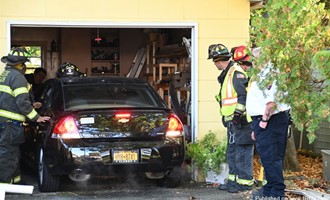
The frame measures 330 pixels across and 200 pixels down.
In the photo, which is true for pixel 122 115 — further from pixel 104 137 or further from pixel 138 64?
pixel 138 64

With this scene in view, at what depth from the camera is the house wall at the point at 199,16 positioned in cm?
860

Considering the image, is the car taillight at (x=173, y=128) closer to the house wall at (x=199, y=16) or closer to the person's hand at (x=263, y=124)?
the person's hand at (x=263, y=124)

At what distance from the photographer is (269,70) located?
5020 mm

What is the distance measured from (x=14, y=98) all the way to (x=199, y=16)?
10.8 feet

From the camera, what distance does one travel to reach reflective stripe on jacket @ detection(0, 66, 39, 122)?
7363 mm

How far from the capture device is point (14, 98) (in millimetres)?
7434

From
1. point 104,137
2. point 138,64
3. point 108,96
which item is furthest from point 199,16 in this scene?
point 138,64

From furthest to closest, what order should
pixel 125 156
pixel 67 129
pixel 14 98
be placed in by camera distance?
pixel 14 98 < pixel 125 156 < pixel 67 129

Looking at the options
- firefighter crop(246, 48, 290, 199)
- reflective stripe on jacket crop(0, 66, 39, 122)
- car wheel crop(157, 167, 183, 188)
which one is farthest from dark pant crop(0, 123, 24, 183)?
firefighter crop(246, 48, 290, 199)

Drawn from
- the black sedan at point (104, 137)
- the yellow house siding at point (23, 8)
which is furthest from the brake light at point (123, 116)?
the yellow house siding at point (23, 8)

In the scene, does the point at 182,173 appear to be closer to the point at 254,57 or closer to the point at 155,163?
the point at 155,163

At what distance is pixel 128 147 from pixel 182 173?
6.32ft

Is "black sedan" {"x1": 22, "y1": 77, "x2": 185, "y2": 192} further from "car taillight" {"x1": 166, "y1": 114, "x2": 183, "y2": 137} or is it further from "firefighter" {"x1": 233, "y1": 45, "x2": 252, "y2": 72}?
"firefighter" {"x1": 233, "y1": 45, "x2": 252, "y2": 72}

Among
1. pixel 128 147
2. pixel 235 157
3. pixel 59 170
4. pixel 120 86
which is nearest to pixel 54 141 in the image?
pixel 59 170
